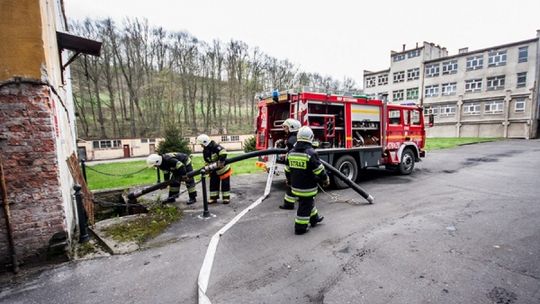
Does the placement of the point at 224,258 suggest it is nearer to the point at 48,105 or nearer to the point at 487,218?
the point at 48,105

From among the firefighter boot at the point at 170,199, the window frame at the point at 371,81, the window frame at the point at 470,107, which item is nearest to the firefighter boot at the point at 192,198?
the firefighter boot at the point at 170,199

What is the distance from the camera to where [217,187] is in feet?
22.0

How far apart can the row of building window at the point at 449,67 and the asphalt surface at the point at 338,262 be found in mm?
34774

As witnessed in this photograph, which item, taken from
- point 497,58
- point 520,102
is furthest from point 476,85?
point 520,102

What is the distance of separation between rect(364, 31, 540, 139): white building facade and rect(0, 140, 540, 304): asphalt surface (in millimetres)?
22752

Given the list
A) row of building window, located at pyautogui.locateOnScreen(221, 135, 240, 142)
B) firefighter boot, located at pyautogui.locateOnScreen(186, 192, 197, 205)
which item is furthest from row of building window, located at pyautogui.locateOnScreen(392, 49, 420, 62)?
firefighter boot, located at pyautogui.locateOnScreen(186, 192, 197, 205)

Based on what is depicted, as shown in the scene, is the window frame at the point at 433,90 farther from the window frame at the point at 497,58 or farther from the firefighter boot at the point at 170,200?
the firefighter boot at the point at 170,200

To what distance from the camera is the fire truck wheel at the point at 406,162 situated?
30.9ft

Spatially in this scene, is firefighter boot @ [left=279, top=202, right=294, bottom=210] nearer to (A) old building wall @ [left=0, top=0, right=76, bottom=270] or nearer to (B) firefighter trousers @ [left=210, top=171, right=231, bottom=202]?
(B) firefighter trousers @ [left=210, top=171, right=231, bottom=202]

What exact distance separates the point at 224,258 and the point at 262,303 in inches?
44.9

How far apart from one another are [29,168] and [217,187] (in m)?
3.73

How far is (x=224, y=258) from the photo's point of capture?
3740 millimetres

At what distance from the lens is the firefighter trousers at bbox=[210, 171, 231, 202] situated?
6562 millimetres

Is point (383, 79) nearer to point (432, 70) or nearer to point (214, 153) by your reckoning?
point (432, 70)
